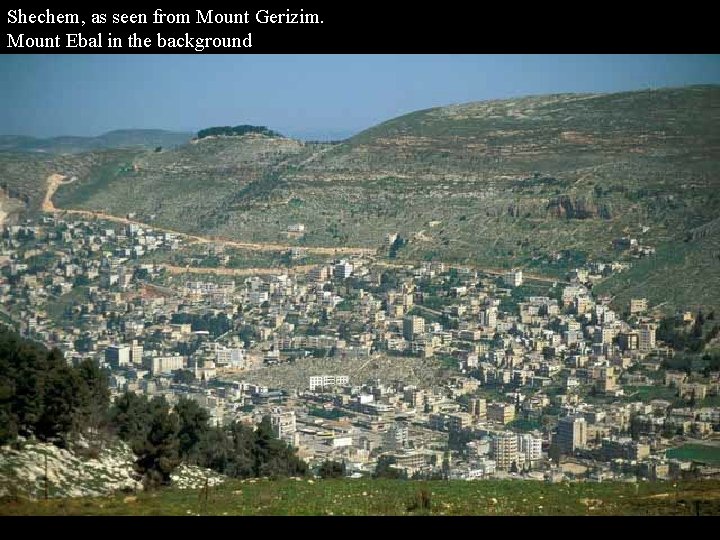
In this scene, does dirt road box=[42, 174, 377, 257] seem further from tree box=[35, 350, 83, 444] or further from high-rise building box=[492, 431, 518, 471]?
tree box=[35, 350, 83, 444]

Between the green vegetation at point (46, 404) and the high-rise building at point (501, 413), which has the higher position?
the green vegetation at point (46, 404)

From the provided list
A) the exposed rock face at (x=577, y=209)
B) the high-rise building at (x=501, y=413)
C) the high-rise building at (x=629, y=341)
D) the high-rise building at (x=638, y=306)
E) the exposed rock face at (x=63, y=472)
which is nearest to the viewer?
the exposed rock face at (x=63, y=472)

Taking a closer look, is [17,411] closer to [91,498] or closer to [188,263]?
[91,498]

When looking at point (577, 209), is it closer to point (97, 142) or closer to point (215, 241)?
point (215, 241)

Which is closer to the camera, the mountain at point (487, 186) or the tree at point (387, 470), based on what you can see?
the tree at point (387, 470)

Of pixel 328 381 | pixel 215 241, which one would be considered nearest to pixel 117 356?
pixel 328 381

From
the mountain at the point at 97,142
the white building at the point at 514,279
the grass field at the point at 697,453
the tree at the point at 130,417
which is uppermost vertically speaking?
the mountain at the point at 97,142

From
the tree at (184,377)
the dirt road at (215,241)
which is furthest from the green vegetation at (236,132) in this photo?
the tree at (184,377)

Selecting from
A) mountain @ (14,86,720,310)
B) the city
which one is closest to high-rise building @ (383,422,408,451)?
the city

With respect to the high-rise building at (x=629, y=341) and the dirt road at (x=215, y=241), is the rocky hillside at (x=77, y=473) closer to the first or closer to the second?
the high-rise building at (x=629, y=341)
